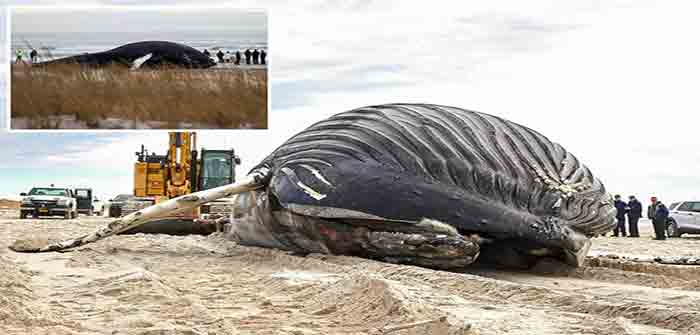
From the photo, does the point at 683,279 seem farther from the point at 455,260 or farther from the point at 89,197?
the point at 89,197

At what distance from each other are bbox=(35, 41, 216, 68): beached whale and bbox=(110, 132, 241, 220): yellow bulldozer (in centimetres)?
669

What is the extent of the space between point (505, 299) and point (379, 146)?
8.33 feet

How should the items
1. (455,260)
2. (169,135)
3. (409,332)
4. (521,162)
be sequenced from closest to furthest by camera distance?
(409,332) < (455,260) < (521,162) < (169,135)

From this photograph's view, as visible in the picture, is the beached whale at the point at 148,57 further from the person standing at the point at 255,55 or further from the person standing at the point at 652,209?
the person standing at the point at 652,209

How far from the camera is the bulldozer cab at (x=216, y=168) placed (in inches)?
952

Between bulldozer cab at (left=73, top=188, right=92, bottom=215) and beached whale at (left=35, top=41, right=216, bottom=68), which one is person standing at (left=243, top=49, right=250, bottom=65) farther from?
bulldozer cab at (left=73, top=188, right=92, bottom=215)

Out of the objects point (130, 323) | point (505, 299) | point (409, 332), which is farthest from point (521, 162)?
point (130, 323)

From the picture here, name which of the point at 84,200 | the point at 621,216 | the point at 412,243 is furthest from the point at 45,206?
the point at 412,243

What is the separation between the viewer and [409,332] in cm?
457

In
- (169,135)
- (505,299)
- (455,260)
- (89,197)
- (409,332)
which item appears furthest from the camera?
(89,197)

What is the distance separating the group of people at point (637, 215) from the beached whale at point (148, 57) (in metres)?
10.5

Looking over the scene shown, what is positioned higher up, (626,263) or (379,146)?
(379,146)

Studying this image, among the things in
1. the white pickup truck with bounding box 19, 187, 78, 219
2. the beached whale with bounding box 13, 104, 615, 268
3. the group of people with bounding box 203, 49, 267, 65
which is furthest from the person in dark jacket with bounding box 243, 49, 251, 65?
the white pickup truck with bounding box 19, 187, 78, 219

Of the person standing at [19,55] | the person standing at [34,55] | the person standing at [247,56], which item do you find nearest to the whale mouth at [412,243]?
the person standing at [247,56]
